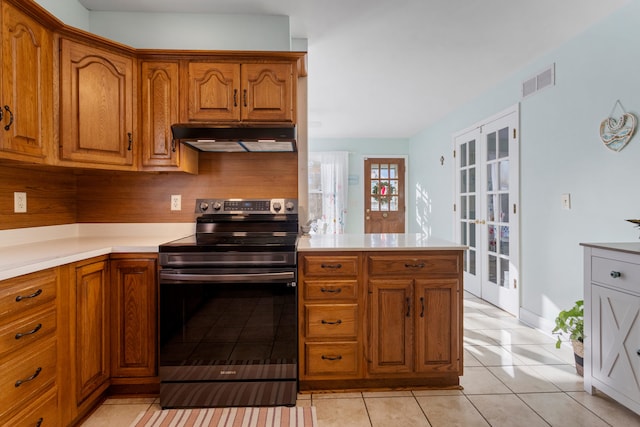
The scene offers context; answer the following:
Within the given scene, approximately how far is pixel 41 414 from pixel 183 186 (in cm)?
159

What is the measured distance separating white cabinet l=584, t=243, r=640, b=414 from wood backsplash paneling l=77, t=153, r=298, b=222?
1.93m

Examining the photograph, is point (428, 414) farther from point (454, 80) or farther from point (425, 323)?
point (454, 80)

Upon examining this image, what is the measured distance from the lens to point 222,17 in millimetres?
2627

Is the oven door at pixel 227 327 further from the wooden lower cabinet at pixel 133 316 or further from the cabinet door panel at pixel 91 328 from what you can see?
the cabinet door panel at pixel 91 328

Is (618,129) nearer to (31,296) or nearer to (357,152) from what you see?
(31,296)

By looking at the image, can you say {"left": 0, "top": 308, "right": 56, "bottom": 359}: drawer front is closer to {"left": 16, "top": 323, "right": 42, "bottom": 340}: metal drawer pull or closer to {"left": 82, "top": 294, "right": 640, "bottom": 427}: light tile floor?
{"left": 16, "top": 323, "right": 42, "bottom": 340}: metal drawer pull

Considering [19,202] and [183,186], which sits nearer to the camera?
[19,202]

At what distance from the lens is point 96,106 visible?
2182 millimetres

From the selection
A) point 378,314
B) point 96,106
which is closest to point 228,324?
point 378,314

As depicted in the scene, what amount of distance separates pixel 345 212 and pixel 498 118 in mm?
3598

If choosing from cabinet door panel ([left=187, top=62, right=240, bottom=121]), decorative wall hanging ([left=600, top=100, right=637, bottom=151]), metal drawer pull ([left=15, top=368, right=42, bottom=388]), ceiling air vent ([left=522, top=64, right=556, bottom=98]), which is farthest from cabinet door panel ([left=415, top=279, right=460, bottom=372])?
ceiling air vent ([left=522, top=64, right=556, bottom=98])

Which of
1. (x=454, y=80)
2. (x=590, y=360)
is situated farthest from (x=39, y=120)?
(x=454, y=80)

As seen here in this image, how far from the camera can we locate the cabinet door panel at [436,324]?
2.11 meters

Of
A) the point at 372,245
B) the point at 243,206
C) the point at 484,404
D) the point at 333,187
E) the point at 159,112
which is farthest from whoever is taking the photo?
the point at 333,187
